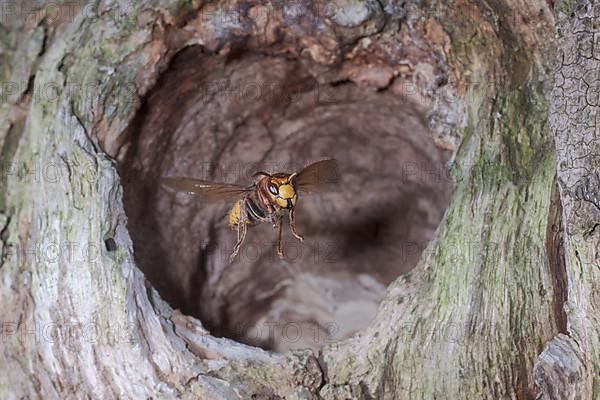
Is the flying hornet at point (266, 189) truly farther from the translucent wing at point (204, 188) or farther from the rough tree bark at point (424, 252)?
the rough tree bark at point (424, 252)

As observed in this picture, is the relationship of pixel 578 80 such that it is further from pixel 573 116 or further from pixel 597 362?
pixel 597 362

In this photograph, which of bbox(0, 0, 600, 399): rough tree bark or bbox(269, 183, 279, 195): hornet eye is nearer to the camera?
bbox(0, 0, 600, 399): rough tree bark

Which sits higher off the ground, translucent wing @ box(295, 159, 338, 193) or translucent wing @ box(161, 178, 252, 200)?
translucent wing @ box(295, 159, 338, 193)

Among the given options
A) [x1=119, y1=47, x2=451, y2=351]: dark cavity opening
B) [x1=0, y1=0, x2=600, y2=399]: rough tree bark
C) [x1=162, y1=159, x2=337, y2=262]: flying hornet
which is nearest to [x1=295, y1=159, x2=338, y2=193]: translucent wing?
[x1=162, y1=159, x2=337, y2=262]: flying hornet

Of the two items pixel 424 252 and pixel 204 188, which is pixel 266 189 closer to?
pixel 204 188

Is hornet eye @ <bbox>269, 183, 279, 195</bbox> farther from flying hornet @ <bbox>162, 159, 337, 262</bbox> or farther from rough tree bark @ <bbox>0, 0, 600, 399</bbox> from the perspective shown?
rough tree bark @ <bbox>0, 0, 600, 399</bbox>

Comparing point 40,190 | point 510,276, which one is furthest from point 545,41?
point 40,190

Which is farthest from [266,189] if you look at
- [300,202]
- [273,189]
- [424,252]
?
[300,202]
